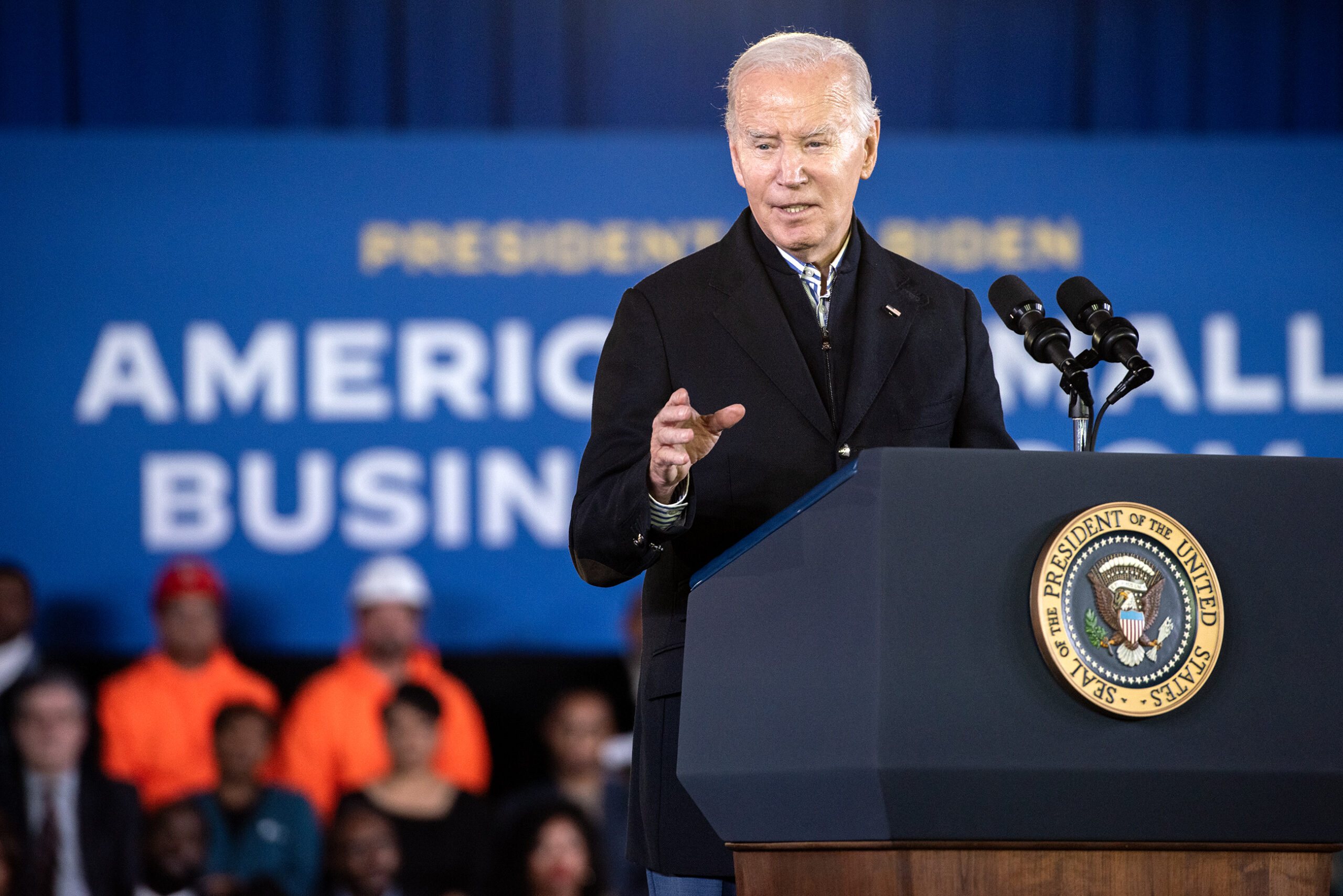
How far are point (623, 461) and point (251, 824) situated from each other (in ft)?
10.8

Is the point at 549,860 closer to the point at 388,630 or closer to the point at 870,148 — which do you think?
the point at 388,630

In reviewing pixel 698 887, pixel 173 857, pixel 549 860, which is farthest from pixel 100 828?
pixel 698 887

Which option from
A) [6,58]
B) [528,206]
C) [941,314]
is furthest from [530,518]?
[941,314]

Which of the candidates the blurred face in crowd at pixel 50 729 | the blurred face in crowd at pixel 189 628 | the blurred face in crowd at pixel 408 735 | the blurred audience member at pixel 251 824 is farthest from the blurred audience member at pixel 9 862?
the blurred face in crowd at pixel 408 735

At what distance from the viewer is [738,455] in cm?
132

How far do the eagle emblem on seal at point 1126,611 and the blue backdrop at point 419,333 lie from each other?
11.0 feet

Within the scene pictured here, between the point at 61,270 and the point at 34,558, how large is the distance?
848mm

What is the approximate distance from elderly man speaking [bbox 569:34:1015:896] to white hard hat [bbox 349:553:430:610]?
2.95 m

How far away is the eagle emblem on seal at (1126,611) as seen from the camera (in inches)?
38.5

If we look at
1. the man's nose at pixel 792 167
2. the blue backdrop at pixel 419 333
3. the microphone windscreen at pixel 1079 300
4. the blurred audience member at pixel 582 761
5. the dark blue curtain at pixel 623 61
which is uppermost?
the dark blue curtain at pixel 623 61

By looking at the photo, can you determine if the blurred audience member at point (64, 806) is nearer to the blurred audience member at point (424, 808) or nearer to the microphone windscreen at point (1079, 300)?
the blurred audience member at point (424, 808)

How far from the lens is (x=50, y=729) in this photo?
4.18m

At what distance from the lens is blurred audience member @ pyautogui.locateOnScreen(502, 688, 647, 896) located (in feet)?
14.1

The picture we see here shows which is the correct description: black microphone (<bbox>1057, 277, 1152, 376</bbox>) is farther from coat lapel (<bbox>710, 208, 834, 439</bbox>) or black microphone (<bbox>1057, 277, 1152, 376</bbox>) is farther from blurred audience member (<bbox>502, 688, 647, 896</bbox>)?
blurred audience member (<bbox>502, 688, 647, 896</bbox>)
